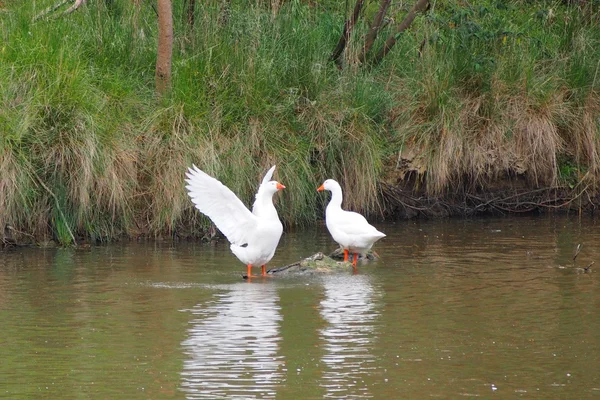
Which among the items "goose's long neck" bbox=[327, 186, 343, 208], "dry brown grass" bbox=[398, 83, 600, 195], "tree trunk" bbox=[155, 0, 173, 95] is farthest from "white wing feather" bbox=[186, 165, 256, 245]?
"dry brown grass" bbox=[398, 83, 600, 195]

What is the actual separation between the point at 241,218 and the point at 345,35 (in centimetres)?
498

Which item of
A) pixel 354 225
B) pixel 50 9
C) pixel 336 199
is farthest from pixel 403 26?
pixel 354 225

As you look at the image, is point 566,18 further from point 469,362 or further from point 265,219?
point 469,362

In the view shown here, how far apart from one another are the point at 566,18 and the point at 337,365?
10.3 m

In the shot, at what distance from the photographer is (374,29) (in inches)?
568

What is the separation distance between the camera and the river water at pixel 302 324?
6.17 m

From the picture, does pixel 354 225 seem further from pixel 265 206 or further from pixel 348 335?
pixel 348 335

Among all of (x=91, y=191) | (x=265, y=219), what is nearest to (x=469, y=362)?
(x=265, y=219)

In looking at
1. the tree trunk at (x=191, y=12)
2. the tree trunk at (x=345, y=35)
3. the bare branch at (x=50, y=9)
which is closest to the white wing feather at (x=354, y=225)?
the tree trunk at (x=345, y=35)

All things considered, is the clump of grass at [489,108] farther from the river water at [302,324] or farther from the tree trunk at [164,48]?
the tree trunk at [164,48]

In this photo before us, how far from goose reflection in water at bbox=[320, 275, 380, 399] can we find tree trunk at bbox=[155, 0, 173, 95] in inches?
154

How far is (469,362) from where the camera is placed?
6605 mm

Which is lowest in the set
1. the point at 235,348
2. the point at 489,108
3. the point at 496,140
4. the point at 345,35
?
the point at 235,348

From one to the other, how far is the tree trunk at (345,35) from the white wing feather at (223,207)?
4.81 m
